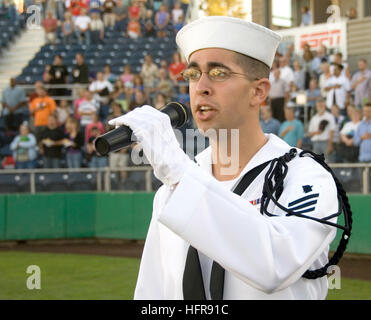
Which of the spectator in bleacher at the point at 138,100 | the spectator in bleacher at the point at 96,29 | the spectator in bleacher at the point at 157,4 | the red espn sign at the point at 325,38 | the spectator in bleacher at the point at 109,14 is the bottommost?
the spectator in bleacher at the point at 138,100

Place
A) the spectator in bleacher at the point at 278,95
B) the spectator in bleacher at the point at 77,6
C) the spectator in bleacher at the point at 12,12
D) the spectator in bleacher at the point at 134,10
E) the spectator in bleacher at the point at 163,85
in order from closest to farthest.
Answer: the spectator in bleacher at the point at 278,95
the spectator in bleacher at the point at 163,85
the spectator in bleacher at the point at 77,6
the spectator in bleacher at the point at 134,10
the spectator in bleacher at the point at 12,12

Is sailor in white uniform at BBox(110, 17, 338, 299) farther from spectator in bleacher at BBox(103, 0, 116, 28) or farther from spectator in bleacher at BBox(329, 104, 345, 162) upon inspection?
spectator in bleacher at BBox(103, 0, 116, 28)

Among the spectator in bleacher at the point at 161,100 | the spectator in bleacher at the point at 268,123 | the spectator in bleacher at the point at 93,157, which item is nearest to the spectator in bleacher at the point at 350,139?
the spectator in bleacher at the point at 268,123

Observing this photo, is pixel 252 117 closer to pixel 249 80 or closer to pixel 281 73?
pixel 249 80

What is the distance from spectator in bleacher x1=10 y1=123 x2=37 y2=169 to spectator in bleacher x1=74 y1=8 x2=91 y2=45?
271 inches

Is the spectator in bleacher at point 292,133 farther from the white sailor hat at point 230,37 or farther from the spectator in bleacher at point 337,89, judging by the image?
the white sailor hat at point 230,37

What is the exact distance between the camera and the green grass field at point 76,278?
845cm

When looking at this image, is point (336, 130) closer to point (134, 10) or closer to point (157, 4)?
point (134, 10)

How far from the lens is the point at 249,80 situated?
2.73m

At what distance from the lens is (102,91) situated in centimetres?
1596

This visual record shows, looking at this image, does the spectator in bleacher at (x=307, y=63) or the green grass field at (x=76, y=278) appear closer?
the green grass field at (x=76, y=278)

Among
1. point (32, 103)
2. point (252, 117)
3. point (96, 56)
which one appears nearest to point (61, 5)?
point (96, 56)

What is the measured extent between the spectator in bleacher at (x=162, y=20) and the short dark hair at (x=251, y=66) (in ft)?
61.0

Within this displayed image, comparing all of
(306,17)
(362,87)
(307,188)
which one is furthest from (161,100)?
(307,188)
